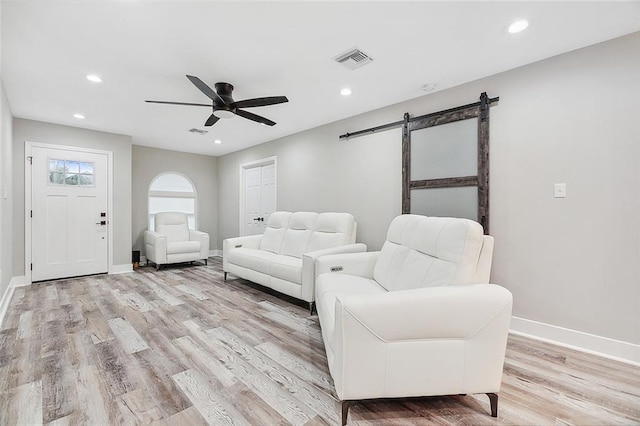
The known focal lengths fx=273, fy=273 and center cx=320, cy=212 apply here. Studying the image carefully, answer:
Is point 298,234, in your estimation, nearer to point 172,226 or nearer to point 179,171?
point 172,226

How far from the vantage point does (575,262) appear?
2.26 meters

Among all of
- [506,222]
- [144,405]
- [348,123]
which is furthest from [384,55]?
[144,405]

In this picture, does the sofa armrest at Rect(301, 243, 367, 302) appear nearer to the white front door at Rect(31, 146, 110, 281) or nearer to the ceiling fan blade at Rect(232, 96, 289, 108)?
the ceiling fan blade at Rect(232, 96, 289, 108)

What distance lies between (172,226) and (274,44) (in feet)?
15.3

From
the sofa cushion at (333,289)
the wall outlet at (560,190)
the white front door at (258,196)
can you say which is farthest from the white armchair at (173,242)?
the wall outlet at (560,190)

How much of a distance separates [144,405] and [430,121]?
345 centimetres

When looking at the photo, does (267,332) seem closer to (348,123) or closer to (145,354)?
(145,354)

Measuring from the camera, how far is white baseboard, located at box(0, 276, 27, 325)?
2.89 meters

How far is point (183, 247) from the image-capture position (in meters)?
5.18

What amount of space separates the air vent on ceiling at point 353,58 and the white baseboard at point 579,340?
2750 mm

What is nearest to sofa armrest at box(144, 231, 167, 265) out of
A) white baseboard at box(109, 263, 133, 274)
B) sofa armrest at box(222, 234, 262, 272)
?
white baseboard at box(109, 263, 133, 274)

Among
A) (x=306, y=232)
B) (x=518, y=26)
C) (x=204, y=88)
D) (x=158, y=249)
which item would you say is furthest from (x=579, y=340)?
(x=158, y=249)

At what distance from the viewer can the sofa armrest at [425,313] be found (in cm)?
138

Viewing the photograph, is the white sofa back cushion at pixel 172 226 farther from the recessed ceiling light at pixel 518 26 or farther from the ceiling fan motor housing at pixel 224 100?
the recessed ceiling light at pixel 518 26
